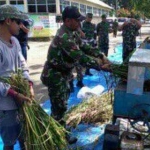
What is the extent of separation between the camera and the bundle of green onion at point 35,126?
2684mm

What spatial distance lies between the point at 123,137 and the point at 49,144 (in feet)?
2.83

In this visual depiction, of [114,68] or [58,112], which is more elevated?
[114,68]

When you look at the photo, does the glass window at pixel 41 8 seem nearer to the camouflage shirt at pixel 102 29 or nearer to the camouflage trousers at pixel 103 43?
the camouflage shirt at pixel 102 29

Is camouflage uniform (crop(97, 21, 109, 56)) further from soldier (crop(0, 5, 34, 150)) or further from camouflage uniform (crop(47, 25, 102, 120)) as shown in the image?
soldier (crop(0, 5, 34, 150))

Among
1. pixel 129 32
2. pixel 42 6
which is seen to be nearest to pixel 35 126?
pixel 129 32

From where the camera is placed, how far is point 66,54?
11.1 feet

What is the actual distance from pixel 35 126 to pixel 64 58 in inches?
37.7

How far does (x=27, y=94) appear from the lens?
8.86 ft

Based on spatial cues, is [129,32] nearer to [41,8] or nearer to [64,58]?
[64,58]

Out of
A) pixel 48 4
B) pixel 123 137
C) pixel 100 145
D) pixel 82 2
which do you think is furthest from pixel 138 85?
pixel 82 2

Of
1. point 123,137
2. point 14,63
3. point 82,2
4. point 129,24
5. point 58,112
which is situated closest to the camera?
point 14,63

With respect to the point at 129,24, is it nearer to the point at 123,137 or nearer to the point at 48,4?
the point at 123,137

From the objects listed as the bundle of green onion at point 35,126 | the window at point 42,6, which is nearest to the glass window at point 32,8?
the window at point 42,6

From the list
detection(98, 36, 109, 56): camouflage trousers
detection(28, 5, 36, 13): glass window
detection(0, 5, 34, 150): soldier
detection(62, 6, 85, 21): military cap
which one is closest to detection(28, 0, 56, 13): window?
detection(28, 5, 36, 13): glass window
